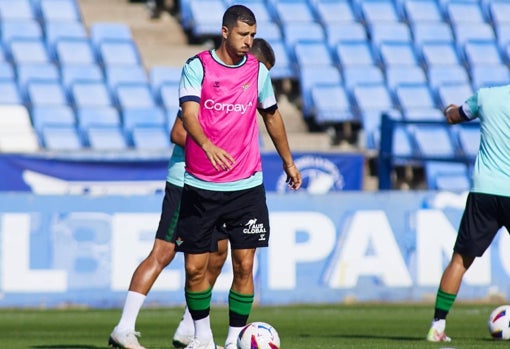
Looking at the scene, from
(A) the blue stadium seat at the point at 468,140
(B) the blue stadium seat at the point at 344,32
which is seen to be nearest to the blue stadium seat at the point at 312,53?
(B) the blue stadium seat at the point at 344,32

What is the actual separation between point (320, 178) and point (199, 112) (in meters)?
9.51

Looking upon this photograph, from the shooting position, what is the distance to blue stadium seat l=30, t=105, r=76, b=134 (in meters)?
18.3

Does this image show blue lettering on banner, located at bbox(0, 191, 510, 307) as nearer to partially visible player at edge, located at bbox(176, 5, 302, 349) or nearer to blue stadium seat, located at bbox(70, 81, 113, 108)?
blue stadium seat, located at bbox(70, 81, 113, 108)

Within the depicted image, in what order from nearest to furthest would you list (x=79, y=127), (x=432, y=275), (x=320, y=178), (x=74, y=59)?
(x=432, y=275) → (x=320, y=178) → (x=79, y=127) → (x=74, y=59)

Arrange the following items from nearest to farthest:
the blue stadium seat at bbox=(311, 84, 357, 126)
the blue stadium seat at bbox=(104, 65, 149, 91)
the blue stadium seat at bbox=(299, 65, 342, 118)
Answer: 1. the blue stadium seat at bbox=(104, 65, 149, 91)
2. the blue stadium seat at bbox=(311, 84, 357, 126)
3. the blue stadium seat at bbox=(299, 65, 342, 118)

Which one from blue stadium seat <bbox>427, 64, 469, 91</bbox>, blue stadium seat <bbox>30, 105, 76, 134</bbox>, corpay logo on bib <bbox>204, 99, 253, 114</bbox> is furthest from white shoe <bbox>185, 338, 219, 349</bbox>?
blue stadium seat <bbox>427, 64, 469, 91</bbox>

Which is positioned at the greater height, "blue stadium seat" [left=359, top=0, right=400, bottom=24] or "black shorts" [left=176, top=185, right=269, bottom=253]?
"blue stadium seat" [left=359, top=0, right=400, bottom=24]

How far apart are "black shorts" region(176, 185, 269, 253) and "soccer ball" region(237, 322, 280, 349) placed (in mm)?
533

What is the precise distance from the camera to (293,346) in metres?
8.70

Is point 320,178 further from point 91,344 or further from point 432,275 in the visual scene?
point 91,344

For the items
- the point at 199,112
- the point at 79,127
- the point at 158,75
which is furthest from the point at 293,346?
the point at 158,75

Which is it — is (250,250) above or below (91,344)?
above

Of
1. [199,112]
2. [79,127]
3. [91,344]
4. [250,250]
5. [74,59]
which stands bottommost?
[91,344]

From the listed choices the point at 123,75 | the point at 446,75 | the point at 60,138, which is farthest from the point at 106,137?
the point at 446,75
